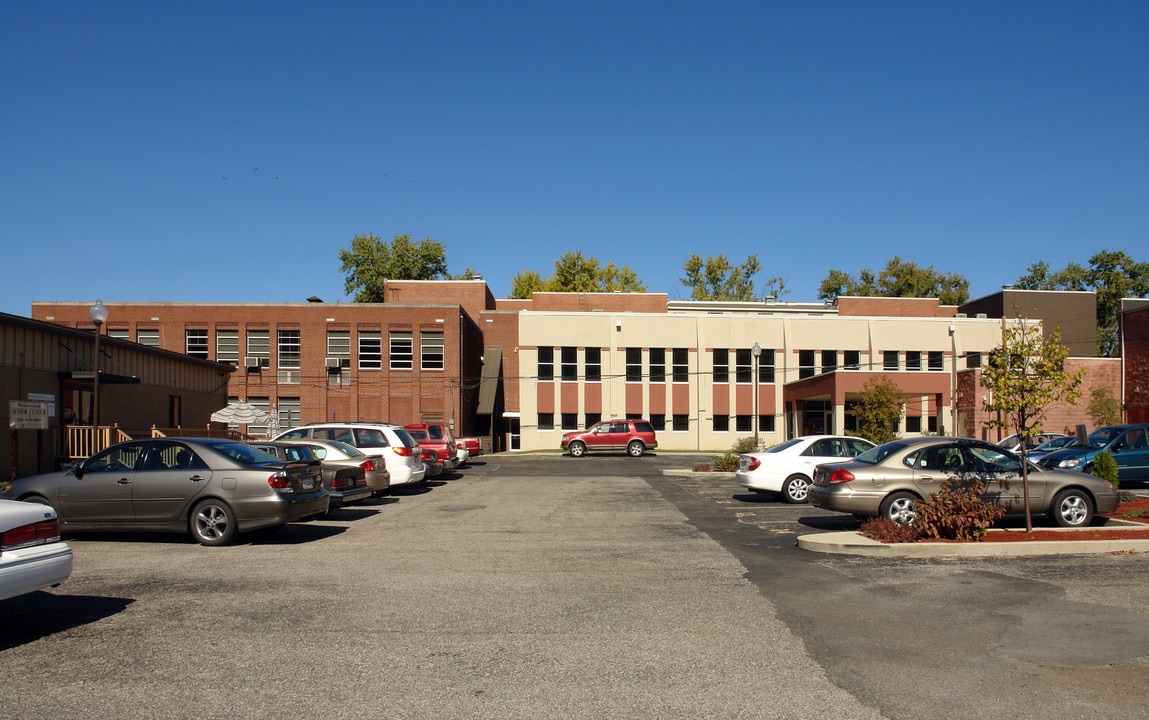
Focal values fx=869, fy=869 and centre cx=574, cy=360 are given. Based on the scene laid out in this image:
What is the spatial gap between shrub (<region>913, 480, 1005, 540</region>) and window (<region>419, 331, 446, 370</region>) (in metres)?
39.5

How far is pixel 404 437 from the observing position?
22.3 metres

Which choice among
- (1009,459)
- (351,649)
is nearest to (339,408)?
(1009,459)

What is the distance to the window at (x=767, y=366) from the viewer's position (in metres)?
55.2

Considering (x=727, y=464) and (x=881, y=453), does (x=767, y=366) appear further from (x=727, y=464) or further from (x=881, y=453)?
(x=881, y=453)

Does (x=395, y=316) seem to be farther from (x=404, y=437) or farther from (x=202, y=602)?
(x=202, y=602)

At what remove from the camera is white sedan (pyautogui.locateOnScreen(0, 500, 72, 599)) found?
7.13 meters

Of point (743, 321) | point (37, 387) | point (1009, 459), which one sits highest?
point (743, 321)

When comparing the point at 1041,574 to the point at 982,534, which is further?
the point at 982,534

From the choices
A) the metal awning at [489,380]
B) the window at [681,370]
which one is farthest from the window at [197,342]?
the window at [681,370]

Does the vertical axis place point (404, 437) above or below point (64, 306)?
below

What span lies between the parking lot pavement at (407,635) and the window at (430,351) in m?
36.8

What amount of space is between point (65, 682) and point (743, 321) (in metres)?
51.3

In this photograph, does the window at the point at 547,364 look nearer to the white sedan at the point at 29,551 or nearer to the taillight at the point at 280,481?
the taillight at the point at 280,481

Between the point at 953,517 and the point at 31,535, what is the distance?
11024 mm
